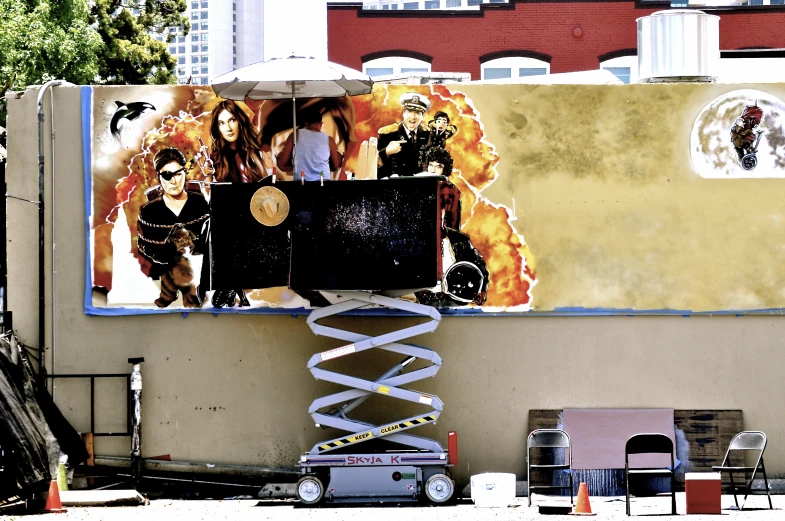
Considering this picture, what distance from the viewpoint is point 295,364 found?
14094 mm

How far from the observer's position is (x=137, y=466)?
45.7 ft

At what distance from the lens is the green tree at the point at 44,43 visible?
30500 millimetres

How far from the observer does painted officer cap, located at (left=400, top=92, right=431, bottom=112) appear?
1398 centimetres

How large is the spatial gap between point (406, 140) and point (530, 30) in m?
19.8

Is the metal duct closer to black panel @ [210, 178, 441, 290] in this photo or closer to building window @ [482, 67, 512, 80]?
black panel @ [210, 178, 441, 290]

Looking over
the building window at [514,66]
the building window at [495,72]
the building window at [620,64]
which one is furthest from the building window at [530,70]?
the building window at [620,64]

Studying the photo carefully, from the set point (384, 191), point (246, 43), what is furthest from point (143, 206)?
point (246, 43)

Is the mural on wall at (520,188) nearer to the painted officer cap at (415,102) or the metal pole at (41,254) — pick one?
the painted officer cap at (415,102)

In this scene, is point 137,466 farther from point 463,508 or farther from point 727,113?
point 727,113

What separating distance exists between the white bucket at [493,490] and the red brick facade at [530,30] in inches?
808

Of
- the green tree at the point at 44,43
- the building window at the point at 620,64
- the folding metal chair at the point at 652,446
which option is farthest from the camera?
the building window at the point at 620,64

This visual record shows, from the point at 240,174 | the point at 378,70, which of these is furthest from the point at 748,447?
the point at 378,70

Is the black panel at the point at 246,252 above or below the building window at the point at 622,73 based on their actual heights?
below

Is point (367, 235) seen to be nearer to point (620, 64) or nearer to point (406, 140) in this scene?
point (406, 140)
